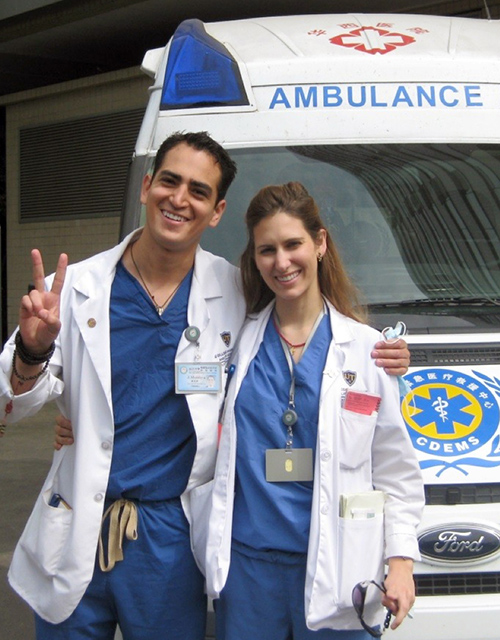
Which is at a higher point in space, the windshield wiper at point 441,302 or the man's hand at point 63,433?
the windshield wiper at point 441,302

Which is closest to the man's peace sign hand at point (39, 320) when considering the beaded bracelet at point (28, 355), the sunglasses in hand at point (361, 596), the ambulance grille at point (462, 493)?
the beaded bracelet at point (28, 355)

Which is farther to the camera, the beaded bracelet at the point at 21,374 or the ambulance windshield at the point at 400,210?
the ambulance windshield at the point at 400,210

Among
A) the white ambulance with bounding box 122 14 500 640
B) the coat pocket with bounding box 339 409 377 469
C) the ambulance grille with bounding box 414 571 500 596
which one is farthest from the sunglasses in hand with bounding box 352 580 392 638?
the white ambulance with bounding box 122 14 500 640

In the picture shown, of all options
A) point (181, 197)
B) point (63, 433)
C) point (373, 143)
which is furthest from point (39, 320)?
point (373, 143)

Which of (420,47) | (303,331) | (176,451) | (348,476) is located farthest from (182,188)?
(420,47)

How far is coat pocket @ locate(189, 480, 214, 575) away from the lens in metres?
2.37

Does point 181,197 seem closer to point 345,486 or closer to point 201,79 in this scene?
point 345,486

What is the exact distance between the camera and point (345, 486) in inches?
90.8

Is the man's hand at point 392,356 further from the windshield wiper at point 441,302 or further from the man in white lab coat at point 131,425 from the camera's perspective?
the windshield wiper at point 441,302

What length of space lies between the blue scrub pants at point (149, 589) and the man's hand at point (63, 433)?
286 mm

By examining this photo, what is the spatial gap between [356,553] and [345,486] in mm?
175

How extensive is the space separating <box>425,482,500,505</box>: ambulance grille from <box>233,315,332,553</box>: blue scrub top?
0.67 meters

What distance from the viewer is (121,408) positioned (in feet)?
7.93

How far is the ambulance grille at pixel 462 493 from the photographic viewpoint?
2832 millimetres
